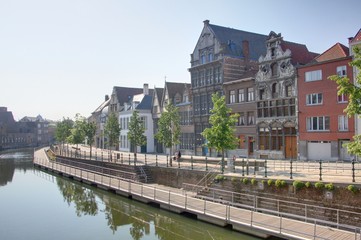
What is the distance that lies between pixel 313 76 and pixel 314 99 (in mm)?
2302

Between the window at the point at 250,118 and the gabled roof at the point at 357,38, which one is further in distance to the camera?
the window at the point at 250,118

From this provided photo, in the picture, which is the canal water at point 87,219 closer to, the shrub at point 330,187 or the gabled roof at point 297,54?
the shrub at point 330,187

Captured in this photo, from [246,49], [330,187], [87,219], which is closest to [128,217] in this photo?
[87,219]

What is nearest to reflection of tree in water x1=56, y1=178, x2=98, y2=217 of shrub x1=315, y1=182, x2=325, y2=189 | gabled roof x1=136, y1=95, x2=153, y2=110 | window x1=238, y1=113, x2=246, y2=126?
shrub x1=315, y1=182, x2=325, y2=189

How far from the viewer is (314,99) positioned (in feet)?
114

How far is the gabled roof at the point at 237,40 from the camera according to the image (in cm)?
4628

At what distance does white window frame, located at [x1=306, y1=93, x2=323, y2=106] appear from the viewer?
3434cm

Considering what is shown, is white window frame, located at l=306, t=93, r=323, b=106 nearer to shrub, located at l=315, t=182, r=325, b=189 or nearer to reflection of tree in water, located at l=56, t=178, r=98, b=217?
shrub, located at l=315, t=182, r=325, b=189

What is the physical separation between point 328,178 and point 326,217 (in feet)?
8.80

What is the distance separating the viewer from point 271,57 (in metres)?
38.4

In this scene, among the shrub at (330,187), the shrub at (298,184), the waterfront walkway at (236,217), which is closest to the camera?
the waterfront walkway at (236,217)

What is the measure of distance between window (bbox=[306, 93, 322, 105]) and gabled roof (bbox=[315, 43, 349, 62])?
11.3 feet

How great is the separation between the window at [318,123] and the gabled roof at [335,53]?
5.79m

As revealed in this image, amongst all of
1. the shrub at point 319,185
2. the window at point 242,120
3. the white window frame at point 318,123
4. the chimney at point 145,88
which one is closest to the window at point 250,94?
the window at point 242,120
